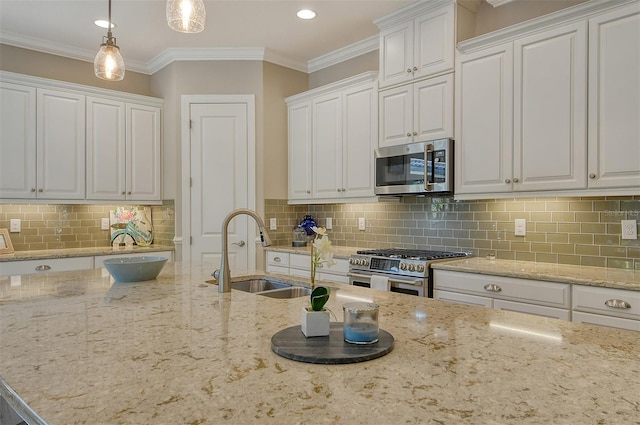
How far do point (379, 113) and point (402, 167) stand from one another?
54 centimetres

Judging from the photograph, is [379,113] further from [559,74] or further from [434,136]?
[559,74]

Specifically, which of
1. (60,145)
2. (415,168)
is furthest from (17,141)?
(415,168)

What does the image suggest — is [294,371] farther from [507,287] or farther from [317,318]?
[507,287]

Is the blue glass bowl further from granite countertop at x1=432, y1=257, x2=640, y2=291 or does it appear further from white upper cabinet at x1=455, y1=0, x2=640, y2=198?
white upper cabinet at x1=455, y1=0, x2=640, y2=198

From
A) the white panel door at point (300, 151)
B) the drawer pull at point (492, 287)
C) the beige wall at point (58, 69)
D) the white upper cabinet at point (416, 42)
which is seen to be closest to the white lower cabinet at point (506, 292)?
the drawer pull at point (492, 287)

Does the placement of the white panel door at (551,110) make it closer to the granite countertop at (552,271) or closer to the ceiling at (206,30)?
the granite countertop at (552,271)

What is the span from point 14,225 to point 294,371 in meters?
4.06

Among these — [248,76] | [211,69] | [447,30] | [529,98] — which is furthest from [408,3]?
[211,69]

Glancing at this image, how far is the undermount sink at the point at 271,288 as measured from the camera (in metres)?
2.21

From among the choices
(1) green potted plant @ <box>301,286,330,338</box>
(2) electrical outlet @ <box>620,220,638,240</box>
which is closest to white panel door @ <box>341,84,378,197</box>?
(2) electrical outlet @ <box>620,220,638,240</box>

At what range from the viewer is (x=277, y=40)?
4.18 m

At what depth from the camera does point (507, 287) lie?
8.49ft

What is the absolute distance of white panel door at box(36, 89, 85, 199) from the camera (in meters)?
3.89

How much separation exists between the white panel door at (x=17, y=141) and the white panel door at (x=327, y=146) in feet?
8.14
